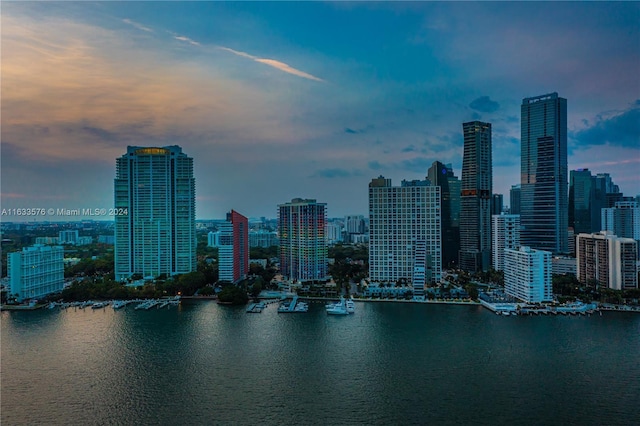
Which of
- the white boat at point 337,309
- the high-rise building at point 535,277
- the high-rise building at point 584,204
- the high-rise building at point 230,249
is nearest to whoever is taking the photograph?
the white boat at point 337,309

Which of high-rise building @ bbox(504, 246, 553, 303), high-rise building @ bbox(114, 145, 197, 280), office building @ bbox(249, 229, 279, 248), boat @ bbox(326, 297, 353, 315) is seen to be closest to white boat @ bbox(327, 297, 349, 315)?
boat @ bbox(326, 297, 353, 315)

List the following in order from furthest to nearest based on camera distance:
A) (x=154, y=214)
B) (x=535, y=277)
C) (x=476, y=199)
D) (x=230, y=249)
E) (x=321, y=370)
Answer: (x=476, y=199) → (x=154, y=214) → (x=230, y=249) → (x=535, y=277) → (x=321, y=370)

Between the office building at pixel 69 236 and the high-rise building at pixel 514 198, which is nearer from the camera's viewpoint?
the office building at pixel 69 236

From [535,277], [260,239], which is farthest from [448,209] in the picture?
[260,239]

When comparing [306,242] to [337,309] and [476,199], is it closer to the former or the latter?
[337,309]

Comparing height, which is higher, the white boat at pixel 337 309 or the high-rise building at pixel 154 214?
the high-rise building at pixel 154 214

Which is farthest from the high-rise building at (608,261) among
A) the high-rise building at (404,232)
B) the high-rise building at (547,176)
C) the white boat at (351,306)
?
the white boat at (351,306)

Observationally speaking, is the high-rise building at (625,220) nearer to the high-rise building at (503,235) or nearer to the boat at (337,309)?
the high-rise building at (503,235)
